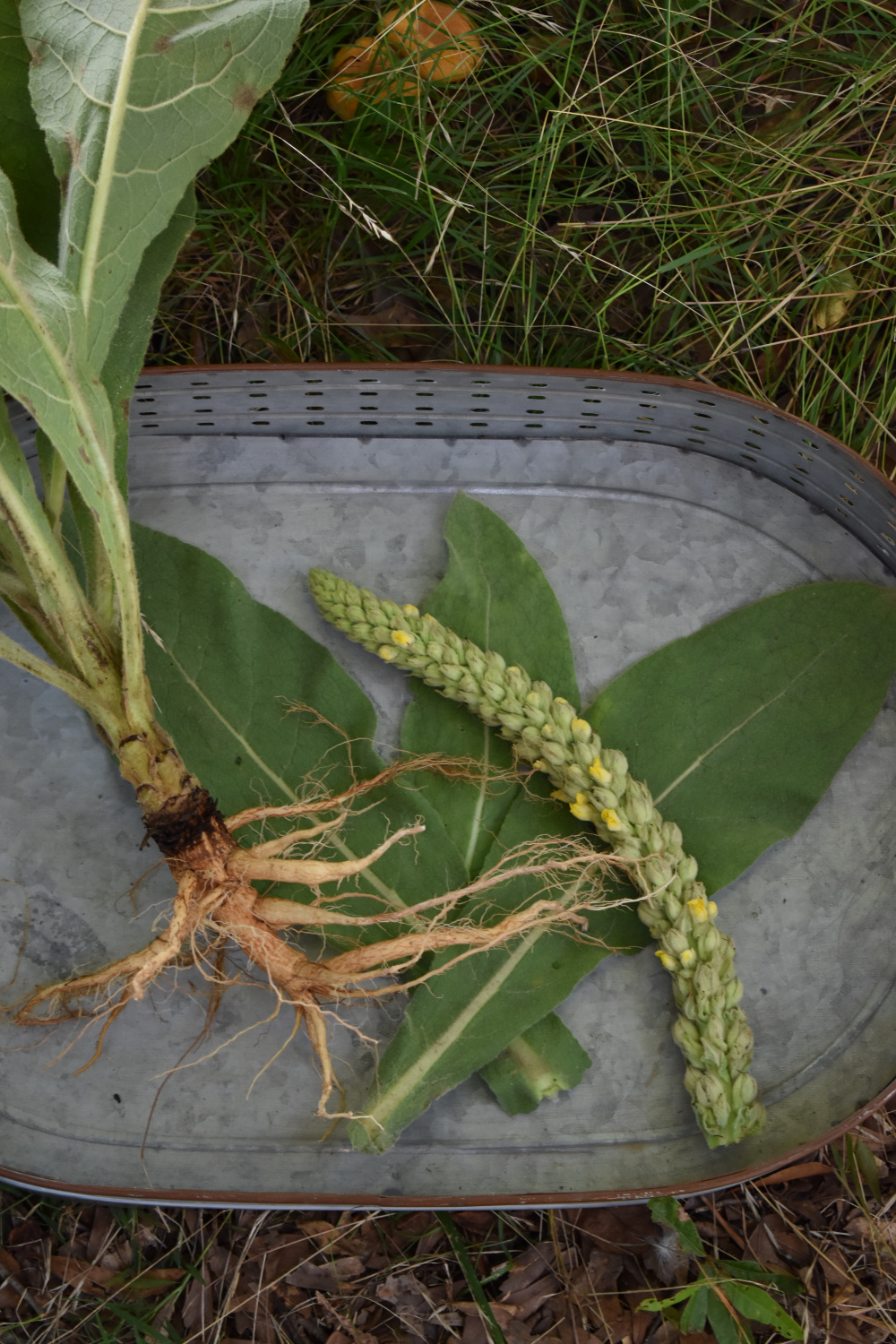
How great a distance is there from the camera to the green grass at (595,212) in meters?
1.14

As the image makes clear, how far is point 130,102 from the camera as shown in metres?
0.75

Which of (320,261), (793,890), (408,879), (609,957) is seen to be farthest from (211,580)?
(793,890)

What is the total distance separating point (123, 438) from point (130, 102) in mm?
292

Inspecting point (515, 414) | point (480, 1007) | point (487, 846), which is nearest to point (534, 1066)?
point (480, 1007)

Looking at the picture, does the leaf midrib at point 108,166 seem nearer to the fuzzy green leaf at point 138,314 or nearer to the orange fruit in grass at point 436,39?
the fuzzy green leaf at point 138,314

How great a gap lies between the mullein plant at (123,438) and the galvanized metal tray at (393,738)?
0.10m

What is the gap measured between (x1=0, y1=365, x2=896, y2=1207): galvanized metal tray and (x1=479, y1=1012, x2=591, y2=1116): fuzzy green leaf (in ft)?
0.12

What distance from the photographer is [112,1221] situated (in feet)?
3.60

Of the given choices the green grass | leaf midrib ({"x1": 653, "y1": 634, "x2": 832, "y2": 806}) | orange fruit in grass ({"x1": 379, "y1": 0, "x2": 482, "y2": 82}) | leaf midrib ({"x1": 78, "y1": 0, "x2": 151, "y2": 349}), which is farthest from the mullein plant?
orange fruit in grass ({"x1": 379, "y1": 0, "x2": 482, "y2": 82})

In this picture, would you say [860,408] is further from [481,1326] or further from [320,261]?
[481,1326]

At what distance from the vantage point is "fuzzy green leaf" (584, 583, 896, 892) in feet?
3.22

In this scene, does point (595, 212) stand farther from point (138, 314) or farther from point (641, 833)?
point (641, 833)

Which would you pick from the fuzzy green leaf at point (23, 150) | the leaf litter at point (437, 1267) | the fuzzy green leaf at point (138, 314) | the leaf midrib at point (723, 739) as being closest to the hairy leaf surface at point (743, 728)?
the leaf midrib at point (723, 739)

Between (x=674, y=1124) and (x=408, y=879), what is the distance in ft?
1.29
